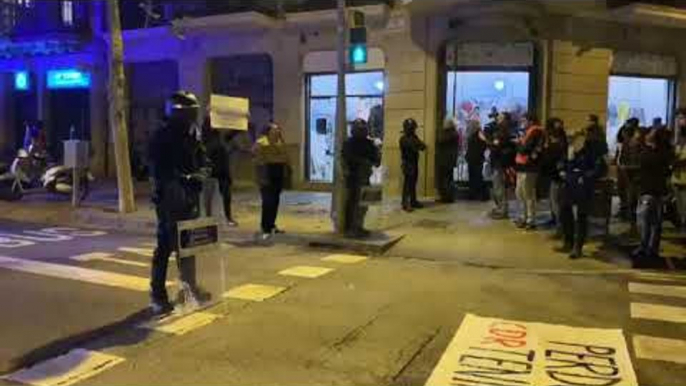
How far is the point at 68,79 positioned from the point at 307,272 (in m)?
17.5

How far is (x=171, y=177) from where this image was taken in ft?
23.4

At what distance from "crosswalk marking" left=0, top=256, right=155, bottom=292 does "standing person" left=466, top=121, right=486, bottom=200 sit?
8710 mm

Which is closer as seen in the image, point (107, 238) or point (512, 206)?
point (107, 238)

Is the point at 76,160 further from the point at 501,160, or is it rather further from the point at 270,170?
the point at 501,160

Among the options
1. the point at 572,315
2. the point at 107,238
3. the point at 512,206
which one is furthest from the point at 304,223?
the point at 572,315

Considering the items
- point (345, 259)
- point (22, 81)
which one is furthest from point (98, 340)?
point (22, 81)

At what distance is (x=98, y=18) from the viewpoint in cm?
2308

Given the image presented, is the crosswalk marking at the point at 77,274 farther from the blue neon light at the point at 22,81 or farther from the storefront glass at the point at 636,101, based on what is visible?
the blue neon light at the point at 22,81

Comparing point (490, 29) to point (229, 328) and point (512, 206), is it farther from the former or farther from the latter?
point (229, 328)

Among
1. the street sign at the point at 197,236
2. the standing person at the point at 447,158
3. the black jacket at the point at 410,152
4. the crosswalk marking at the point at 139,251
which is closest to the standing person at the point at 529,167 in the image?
the black jacket at the point at 410,152

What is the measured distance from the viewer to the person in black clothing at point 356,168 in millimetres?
11656

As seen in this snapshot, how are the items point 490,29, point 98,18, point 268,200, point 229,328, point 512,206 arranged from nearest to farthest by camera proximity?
point 229,328 → point 268,200 → point 512,206 → point 490,29 → point 98,18

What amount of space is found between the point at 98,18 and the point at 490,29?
484 inches

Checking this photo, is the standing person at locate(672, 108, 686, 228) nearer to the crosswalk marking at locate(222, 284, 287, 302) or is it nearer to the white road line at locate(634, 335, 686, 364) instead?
the white road line at locate(634, 335, 686, 364)
